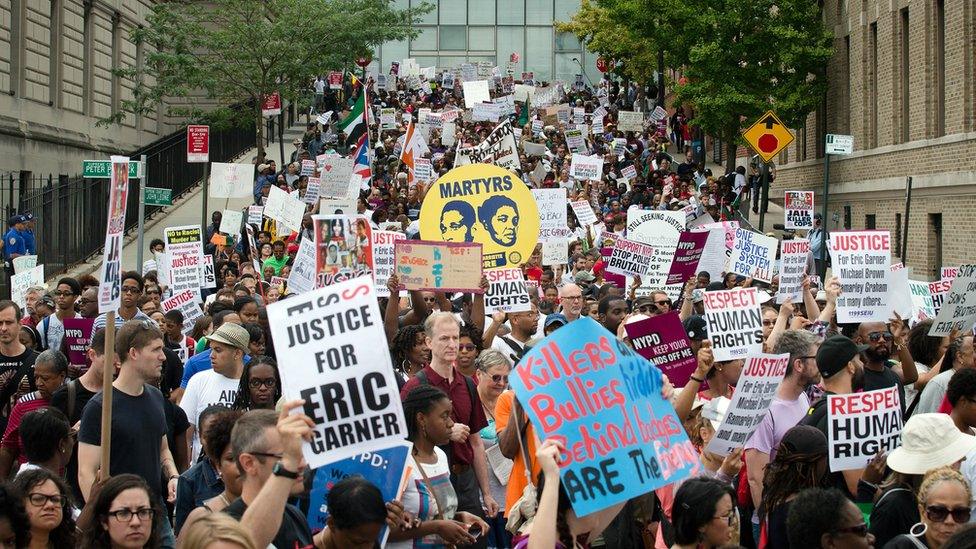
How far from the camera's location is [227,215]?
22.1 metres

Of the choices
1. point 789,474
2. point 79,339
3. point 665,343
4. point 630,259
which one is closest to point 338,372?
point 789,474

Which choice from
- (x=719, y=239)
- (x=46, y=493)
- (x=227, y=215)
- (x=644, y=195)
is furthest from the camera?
(x=644, y=195)

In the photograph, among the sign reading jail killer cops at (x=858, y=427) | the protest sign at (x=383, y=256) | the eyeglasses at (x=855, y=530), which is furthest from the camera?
the protest sign at (x=383, y=256)

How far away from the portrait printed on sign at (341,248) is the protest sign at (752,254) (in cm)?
584

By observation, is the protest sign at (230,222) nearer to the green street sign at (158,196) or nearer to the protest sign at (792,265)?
the green street sign at (158,196)

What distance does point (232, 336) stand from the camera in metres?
9.35

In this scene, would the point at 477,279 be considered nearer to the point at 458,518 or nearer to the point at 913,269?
the point at 458,518

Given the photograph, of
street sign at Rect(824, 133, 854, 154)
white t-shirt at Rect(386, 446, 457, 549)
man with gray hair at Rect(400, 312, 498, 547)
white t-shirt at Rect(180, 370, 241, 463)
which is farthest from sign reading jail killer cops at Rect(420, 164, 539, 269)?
street sign at Rect(824, 133, 854, 154)

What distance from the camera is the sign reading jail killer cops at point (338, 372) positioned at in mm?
6172

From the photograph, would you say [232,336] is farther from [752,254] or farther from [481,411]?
[752,254]

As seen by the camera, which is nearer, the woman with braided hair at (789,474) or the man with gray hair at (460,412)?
the woman with braided hair at (789,474)

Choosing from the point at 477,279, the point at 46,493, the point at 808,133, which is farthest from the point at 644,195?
the point at 46,493

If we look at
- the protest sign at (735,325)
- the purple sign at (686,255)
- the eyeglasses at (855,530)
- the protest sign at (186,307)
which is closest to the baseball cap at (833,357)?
the protest sign at (735,325)

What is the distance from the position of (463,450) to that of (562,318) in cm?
317
